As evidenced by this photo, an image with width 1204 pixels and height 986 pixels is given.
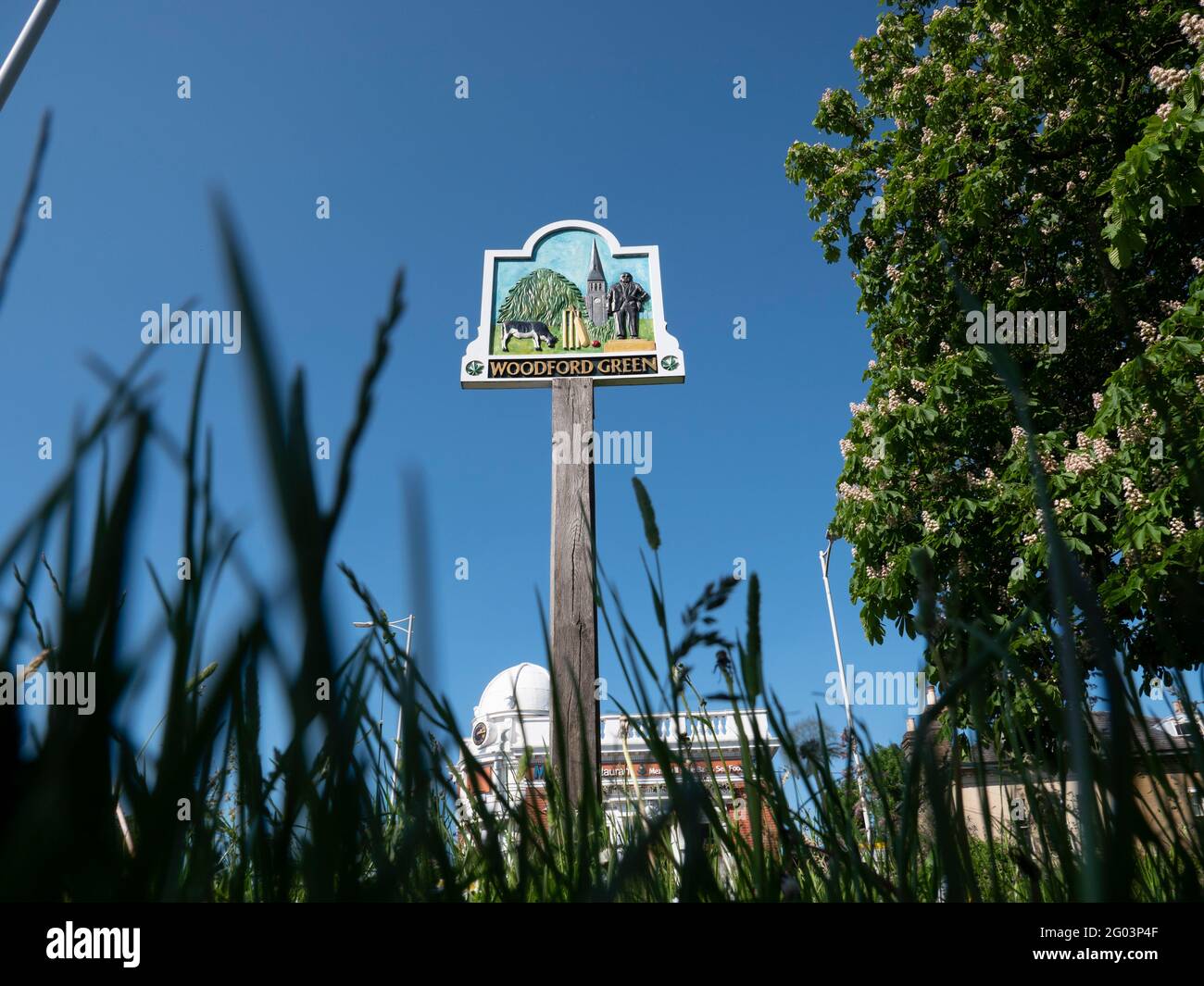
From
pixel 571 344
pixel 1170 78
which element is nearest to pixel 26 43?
pixel 571 344

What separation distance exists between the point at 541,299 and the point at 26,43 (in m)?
4.51

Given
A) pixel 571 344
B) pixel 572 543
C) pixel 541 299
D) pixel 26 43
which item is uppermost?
pixel 541 299

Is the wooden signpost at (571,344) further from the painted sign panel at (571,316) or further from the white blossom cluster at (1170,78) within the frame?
the white blossom cluster at (1170,78)

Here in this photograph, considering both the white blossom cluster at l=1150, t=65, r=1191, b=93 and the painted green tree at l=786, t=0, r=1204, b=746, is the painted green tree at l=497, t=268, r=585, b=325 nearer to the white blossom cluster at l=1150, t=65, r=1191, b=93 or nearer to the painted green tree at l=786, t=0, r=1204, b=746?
the painted green tree at l=786, t=0, r=1204, b=746

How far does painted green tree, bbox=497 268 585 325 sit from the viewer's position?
252 inches

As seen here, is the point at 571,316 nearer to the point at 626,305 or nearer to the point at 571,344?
the point at 571,344

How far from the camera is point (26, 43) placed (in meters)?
2.14

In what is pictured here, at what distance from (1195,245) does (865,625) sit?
16.7 ft

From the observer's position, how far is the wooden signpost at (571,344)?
5520 millimetres

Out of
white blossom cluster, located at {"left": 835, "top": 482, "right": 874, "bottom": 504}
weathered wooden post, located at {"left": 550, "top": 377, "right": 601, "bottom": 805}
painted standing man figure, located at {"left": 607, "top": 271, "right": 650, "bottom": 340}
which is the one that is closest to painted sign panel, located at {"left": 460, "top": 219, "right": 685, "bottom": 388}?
painted standing man figure, located at {"left": 607, "top": 271, "right": 650, "bottom": 340}

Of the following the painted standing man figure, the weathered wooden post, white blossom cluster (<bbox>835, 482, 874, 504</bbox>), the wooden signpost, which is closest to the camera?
the weathered wooden post

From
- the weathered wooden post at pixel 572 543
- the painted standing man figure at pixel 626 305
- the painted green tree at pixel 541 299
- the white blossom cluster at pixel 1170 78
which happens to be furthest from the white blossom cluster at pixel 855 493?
the white blossom cluster at pixel 1170 78

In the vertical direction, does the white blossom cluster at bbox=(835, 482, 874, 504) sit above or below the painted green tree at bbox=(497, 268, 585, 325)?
below
